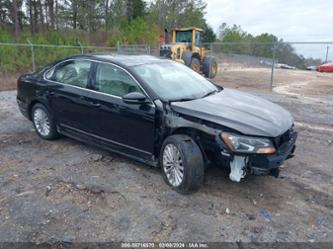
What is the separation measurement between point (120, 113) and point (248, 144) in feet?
5.71

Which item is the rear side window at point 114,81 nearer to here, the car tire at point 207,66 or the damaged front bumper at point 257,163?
the damaged front bumper at point 257,163

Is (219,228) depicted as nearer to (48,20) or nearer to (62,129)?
(62,129)

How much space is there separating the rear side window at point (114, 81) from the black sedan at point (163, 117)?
0.01 metres

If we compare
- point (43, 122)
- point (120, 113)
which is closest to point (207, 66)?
point (43, 122)

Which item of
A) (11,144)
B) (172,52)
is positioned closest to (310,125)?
(11,144)

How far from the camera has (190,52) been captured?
16.7 metres

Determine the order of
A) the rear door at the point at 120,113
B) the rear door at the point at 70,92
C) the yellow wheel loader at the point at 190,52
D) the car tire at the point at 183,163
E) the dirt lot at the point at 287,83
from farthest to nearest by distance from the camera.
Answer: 1. the yellow wheel loader at the point at 190,52
2. the dirt lot at the point at 287,83
3. the rear door at the point at 70,92
4. the rear door at the point at 120,113
5. the car tire at the point at 183,163

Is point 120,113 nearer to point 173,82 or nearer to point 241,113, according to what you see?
point 173,82

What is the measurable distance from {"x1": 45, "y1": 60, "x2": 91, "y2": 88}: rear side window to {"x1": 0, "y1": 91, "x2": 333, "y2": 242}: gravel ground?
1.10m

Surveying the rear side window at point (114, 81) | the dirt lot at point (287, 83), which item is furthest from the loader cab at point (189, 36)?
the rear side window at point (114, 81)

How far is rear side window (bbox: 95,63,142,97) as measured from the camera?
160 inches

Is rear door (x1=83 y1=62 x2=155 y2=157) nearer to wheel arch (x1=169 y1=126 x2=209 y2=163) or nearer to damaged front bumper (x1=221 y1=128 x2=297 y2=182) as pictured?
wheel arch (x1=169 y1=126 x2=209 y2=163)

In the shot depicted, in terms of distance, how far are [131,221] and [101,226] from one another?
298mm

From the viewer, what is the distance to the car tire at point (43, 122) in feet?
17.1
